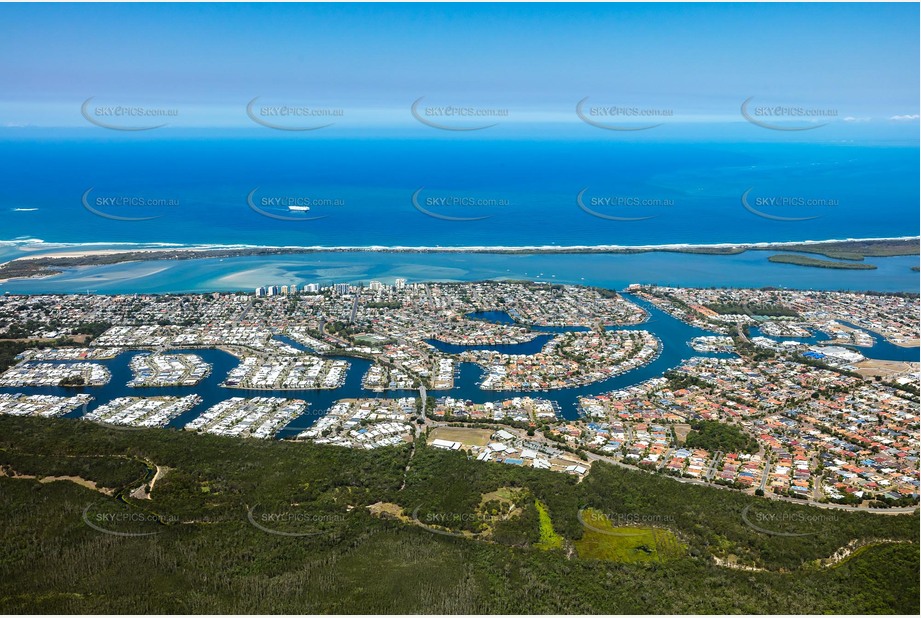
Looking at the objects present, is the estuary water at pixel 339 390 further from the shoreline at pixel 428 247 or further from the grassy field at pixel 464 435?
the shoreline at pixel 428 247

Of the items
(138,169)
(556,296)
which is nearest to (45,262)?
(556,296)

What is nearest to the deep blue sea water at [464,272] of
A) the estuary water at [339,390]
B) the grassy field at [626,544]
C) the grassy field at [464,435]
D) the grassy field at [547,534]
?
the estuary water at [339,390]

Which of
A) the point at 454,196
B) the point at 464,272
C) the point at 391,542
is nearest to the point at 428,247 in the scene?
the point at 464,272

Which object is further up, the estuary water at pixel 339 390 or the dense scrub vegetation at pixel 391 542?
the estuary water at pixel 339 390

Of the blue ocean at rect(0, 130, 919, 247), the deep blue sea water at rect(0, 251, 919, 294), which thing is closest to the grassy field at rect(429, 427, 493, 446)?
the deep blue sea water at rect(0, 251, 919, 294)

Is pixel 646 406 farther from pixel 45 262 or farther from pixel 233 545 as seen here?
pixel 45 262

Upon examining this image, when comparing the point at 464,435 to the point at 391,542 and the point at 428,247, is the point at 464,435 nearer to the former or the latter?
the point at 391,542

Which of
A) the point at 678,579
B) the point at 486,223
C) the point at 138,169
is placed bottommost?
the point at 678,579
